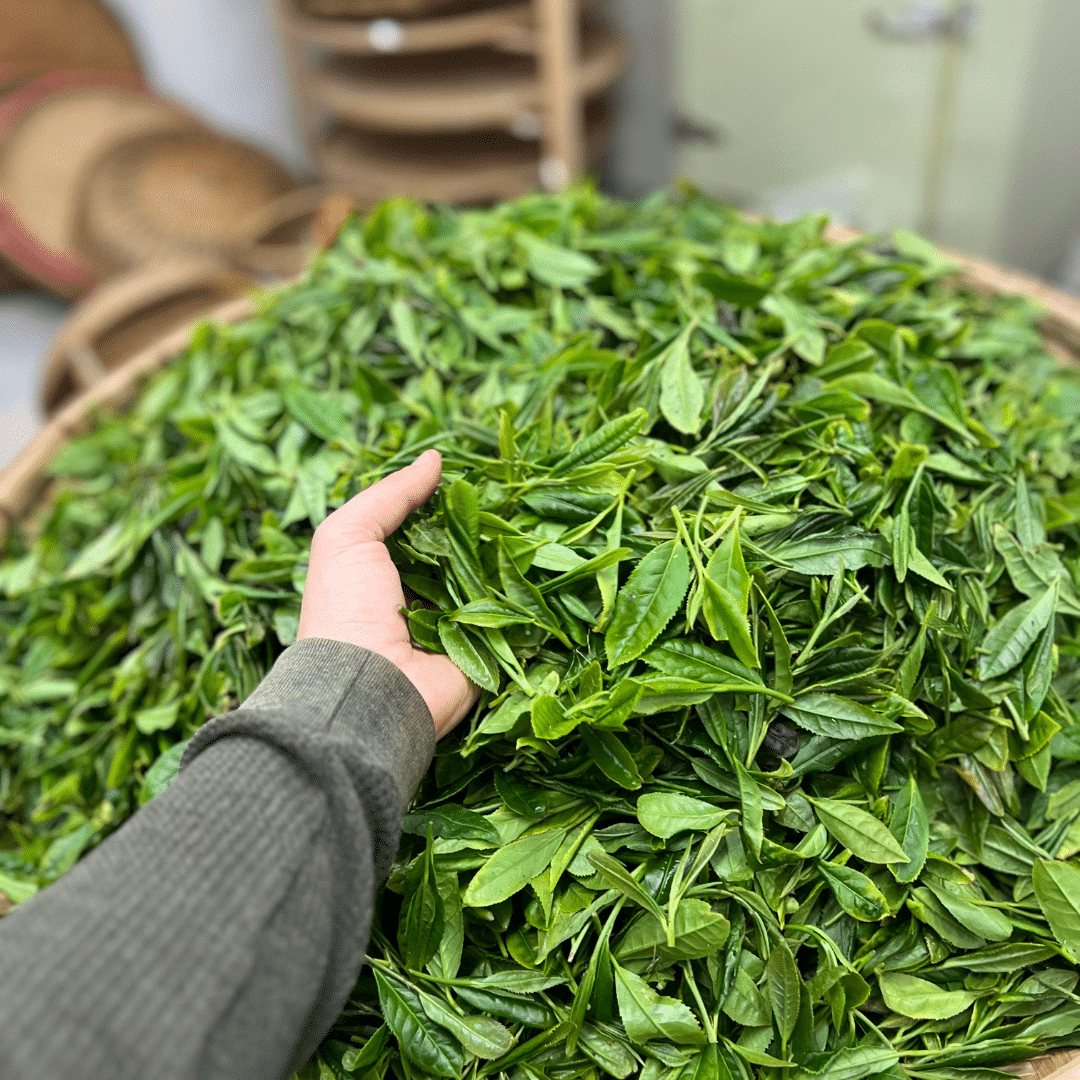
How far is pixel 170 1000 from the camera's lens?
1.19 ft

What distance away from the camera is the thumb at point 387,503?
554 millimetres

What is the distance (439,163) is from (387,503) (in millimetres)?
1399

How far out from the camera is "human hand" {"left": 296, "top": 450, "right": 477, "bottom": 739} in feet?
1.76

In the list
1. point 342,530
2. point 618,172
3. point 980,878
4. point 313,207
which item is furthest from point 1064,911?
point 618,172

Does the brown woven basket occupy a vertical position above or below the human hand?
below

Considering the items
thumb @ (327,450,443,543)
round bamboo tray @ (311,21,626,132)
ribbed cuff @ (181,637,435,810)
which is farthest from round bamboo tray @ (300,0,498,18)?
ribbed cuff @ (181,637,435,810)

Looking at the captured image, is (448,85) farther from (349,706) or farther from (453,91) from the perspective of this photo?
(349,706)

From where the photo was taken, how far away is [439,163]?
1.75m

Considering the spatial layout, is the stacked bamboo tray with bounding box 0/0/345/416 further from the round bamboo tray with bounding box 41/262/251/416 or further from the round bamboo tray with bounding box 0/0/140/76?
the round bamboo tray with bounding box 41/262/251/416

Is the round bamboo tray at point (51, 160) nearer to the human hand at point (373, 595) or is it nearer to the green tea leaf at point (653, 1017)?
the human hand at point (373, 595)

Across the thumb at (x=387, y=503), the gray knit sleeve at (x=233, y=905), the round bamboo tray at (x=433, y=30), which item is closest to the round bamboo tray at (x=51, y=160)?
the round bamboo tray at (x=433, y=30)

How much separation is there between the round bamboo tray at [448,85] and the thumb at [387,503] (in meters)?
1.20

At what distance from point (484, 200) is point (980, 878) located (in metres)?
1.58

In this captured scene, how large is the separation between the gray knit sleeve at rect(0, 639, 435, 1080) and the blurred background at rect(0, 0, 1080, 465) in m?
1.08
